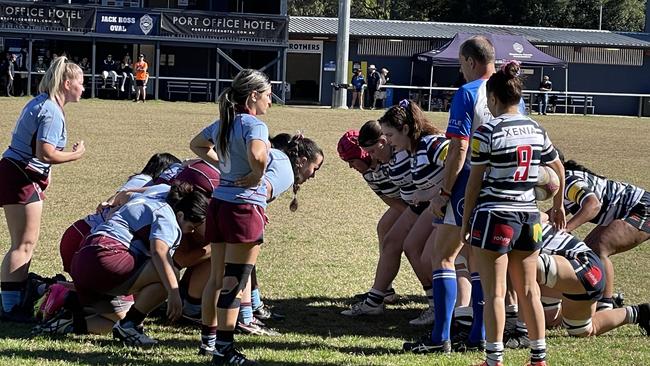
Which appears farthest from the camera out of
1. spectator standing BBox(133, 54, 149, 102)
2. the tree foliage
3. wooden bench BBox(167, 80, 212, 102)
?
the tree foliage

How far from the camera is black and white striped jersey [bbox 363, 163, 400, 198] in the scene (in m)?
7.88

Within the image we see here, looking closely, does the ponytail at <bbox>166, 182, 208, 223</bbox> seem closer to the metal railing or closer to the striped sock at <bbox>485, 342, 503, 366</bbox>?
the striped sock at <bbox>485, 342, 503, 366</bbox>

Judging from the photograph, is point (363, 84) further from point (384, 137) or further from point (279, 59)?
point (384, 137)

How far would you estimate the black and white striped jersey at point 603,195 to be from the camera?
7652mm

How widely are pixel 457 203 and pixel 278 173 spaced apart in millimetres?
1220

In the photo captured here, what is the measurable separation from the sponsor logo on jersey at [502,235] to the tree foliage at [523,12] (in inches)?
2201

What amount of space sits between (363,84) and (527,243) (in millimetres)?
35814

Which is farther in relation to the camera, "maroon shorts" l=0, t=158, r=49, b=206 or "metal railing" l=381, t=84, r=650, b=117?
"metal railing" l=381, t=84, r=650, b=117

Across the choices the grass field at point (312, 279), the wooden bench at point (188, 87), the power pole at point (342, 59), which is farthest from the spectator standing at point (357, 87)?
the grass field at point (312, 279)

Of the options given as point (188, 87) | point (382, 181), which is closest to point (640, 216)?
point (382, 181)

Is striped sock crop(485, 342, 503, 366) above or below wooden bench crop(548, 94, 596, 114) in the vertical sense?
below

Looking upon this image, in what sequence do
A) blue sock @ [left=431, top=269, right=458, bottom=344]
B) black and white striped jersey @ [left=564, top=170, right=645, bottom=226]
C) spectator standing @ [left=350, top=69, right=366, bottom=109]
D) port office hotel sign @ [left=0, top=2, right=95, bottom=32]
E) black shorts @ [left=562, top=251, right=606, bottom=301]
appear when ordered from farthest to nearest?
1. spectator standing @ [left=350, top=69, right=366, bottom=109]
2. port office hotel sign @ [left=0, top=2, right=95, bottom=32]
3. black and white striped jersey @ [left=564, top=170, right=645, bottom=226]
4. black shorts @ [left=562, top=251, right=606, bottom=301]
5. blue sock @ [left=431, top=269, right=458, bottom=344]

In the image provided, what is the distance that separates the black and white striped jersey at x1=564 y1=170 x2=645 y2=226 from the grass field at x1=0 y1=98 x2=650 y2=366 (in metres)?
0.89

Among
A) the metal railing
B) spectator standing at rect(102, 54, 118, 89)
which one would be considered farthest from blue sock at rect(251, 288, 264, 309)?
the metal railing
